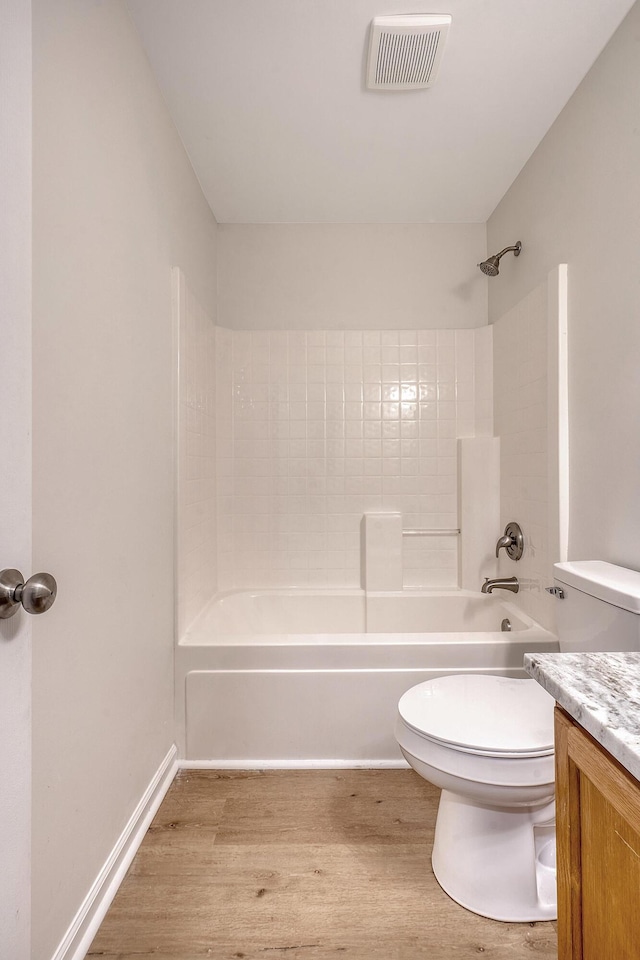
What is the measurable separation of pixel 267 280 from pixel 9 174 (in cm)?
210

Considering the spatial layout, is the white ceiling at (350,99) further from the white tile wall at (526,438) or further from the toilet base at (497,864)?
the toilet base at (497,864)

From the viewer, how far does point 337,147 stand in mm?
2123

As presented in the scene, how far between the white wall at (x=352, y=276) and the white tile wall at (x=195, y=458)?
0.33 metres

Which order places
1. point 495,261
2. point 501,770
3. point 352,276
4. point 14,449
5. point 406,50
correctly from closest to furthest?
1. point 14,449
2. point 501,770
3. point 406,50
4. point 495,261
5. point 352,276

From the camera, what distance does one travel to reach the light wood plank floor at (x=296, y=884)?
1231mm

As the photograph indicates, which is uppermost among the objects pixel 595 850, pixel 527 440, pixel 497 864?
pixel 527 440

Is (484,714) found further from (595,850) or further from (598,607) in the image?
(595,850)

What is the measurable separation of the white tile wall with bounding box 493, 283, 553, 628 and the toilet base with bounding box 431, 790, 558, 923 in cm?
88

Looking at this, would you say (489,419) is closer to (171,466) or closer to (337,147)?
(337,147)

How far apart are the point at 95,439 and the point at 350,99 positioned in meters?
1.49

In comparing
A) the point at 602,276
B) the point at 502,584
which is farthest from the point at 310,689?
the point at 602,276

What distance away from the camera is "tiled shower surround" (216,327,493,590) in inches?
111

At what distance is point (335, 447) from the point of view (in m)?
2.82

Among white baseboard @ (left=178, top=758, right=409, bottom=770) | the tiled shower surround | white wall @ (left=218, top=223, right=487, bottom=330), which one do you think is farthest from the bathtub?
white wall @ (left=218, top=223, right=487, bottom=330)
